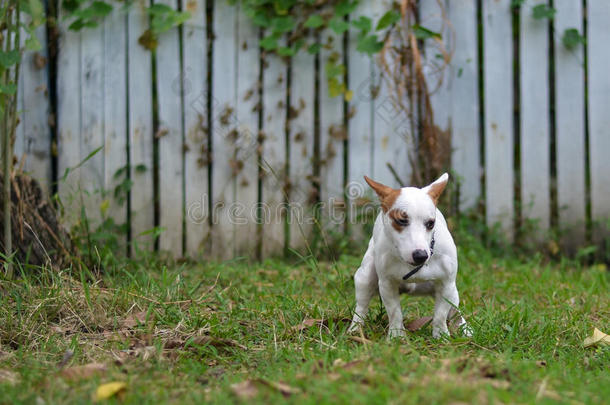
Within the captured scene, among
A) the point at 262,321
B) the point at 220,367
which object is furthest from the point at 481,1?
the point at 220,367

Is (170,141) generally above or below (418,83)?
below

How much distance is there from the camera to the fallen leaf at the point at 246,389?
1.77 meters

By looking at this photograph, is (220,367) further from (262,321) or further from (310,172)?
(310,172)

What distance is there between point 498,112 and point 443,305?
8.42ft

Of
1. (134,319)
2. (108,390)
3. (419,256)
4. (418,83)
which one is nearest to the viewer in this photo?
(108,390)

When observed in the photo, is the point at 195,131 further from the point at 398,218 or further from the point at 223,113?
the point at 398,218

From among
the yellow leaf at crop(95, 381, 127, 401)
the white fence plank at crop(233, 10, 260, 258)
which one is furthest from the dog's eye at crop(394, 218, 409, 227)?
the white fence plank at crop(233, 10, 260, 258)

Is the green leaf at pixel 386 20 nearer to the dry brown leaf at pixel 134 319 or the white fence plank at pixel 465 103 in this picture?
the white fence plank at pixel 465 103

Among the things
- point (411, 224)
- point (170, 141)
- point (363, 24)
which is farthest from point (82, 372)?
point (363, 24)

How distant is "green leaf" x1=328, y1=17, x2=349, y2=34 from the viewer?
14.7 feet

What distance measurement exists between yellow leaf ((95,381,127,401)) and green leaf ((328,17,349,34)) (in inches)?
128

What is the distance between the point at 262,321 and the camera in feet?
8.91

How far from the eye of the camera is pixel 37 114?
14.5 feet

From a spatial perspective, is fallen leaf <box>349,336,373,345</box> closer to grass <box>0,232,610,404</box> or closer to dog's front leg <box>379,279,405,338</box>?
grass <box>0,232,610,404</box>
